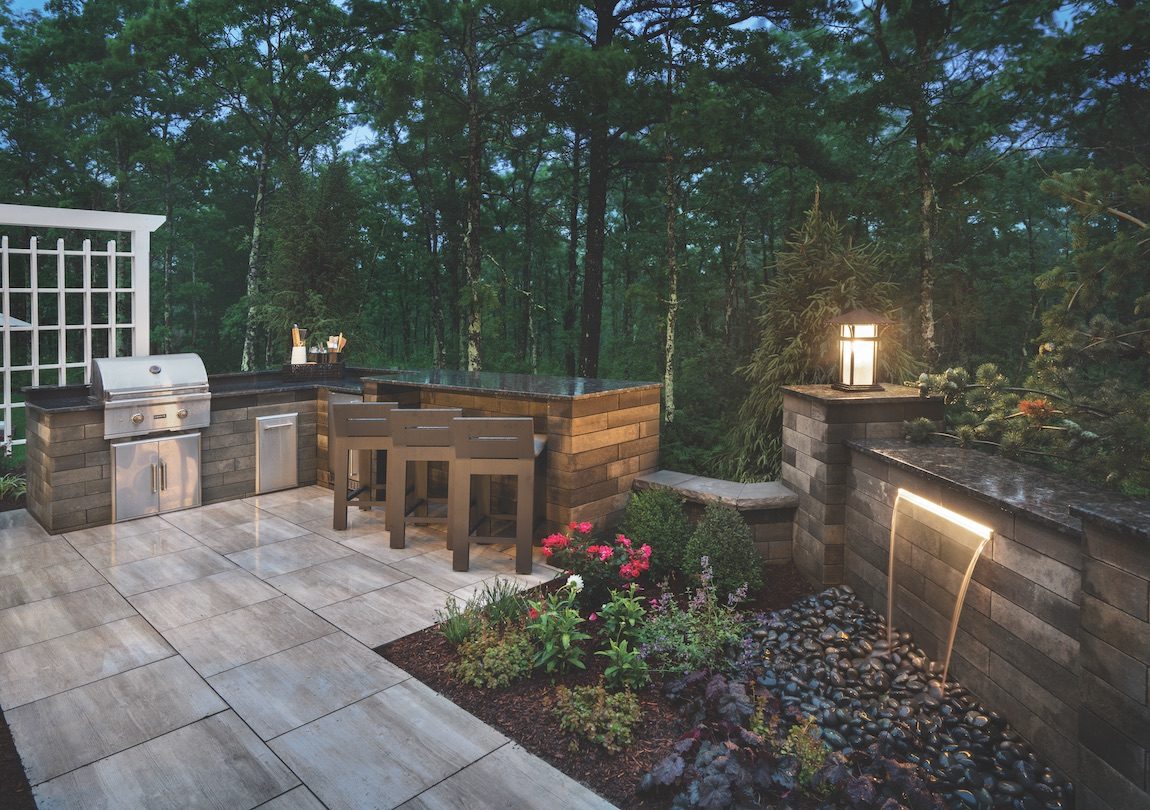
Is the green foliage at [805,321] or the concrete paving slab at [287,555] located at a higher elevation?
the green foliage at [805,321]

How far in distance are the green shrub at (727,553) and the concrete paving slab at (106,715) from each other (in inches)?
94.2

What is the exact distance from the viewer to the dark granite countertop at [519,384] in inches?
175

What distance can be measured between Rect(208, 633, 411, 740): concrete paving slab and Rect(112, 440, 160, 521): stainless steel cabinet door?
287cm

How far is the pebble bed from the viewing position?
216cm

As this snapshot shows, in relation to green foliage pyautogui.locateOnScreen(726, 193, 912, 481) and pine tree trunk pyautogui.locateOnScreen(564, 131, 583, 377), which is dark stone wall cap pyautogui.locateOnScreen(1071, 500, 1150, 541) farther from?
pine tree trunk pyautogui.locateOnScreen(564, 131, 583, 377)

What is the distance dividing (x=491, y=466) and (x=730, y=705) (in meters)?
2.07

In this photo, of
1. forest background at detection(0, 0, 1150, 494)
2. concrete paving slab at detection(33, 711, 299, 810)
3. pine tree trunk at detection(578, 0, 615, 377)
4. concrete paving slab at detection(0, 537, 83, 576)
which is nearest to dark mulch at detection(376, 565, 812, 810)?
concrete paving slab at detection(33, 711, 299, 810)

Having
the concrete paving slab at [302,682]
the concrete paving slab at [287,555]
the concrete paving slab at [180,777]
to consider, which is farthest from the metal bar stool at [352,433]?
the concrete paving slab at [180,777]

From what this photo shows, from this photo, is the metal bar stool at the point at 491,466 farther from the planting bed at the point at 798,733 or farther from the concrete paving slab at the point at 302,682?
the concrete paving slab at the point at 302,682

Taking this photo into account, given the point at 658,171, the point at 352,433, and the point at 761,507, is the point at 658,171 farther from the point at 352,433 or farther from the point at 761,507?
the point at 761,507

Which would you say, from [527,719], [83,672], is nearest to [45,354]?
[83,672]

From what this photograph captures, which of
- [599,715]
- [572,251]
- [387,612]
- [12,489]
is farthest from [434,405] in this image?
[572,251]

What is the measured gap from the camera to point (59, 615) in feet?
11.0

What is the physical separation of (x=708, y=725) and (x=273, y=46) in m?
16.9
